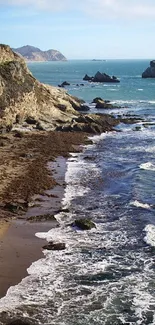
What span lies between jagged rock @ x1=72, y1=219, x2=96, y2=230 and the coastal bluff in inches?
1126

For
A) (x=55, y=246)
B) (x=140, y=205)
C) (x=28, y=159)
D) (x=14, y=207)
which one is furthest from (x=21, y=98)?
(x=55, y=246)

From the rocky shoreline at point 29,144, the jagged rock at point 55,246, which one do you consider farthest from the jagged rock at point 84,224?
the jagged rock at point 55,246

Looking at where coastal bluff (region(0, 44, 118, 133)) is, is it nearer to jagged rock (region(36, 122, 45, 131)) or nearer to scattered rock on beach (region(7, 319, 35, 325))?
jagged rock (region(36, 122, 45, 131))

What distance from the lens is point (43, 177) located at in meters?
35.1

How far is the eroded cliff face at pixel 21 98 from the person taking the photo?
185 ft

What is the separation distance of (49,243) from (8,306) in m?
6.46

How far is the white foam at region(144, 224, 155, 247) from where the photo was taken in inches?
919

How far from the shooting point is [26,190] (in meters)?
31.5

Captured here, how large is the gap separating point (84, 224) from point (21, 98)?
3726 cm

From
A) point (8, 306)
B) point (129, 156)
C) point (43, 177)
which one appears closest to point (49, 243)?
point (8, 306)

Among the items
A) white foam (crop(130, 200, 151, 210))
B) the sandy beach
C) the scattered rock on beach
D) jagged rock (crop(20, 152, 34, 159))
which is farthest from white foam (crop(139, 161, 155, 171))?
the scattered rock on beach

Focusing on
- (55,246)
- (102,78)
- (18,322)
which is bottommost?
(18,322)

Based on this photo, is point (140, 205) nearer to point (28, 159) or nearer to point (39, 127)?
point (28, 159)

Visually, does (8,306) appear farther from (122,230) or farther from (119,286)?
(122,230)
